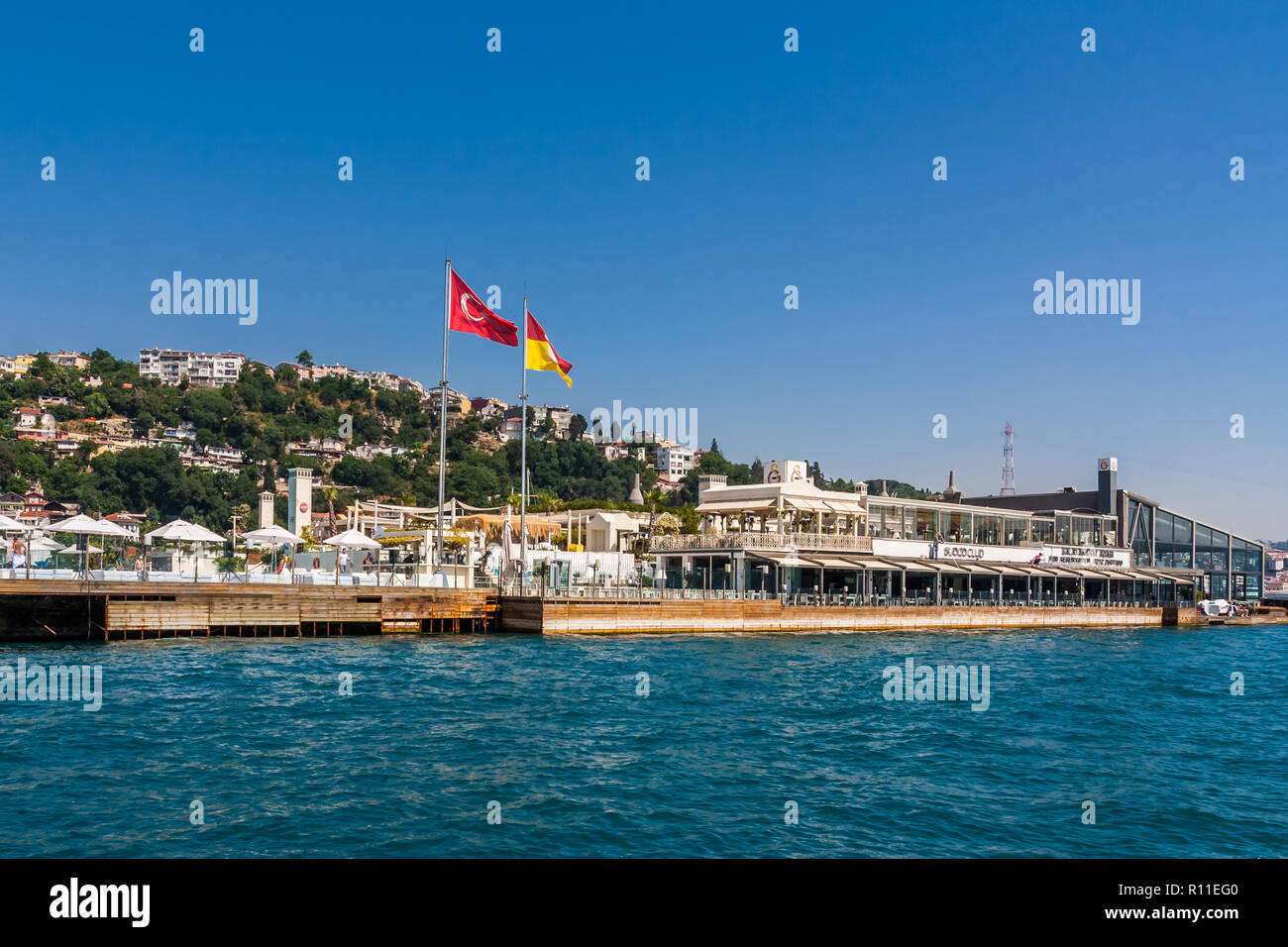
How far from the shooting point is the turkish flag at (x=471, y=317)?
44.1 metres

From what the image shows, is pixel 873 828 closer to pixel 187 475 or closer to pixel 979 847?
pixel 979 847

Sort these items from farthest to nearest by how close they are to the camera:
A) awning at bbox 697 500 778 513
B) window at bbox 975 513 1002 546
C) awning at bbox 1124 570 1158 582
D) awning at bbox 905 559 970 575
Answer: awning at bbox 1124 570 1158 582 < window at bbox 975 513 1002 546 < awning at bbox 905 559 970 575 < awning at bbox 697 500 778 513

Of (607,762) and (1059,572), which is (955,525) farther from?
(607,762)

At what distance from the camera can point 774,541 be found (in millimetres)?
60219

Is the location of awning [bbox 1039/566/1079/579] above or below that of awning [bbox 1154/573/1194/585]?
above

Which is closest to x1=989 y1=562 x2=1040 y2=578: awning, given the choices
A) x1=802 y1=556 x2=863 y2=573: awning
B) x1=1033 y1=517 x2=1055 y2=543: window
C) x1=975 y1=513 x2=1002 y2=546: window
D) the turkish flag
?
x1=975 y1=513 x2=1002 y2=546: window

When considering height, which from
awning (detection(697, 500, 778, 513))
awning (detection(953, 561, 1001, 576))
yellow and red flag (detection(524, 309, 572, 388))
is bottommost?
awning (detection(953, 561, 1001, 576))

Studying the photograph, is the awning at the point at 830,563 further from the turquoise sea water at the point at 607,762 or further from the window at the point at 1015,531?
the turquoise sea water at the point at 607,762

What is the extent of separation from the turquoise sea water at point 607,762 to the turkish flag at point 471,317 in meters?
14.8

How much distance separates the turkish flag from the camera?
145ft

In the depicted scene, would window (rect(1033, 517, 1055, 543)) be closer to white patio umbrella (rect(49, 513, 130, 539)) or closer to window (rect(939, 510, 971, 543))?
window (rect(939, 510, 971, 543))

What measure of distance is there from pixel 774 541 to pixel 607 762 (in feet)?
135

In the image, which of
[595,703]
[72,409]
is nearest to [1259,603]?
[595,703]

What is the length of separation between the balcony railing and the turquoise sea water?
77.1ft
